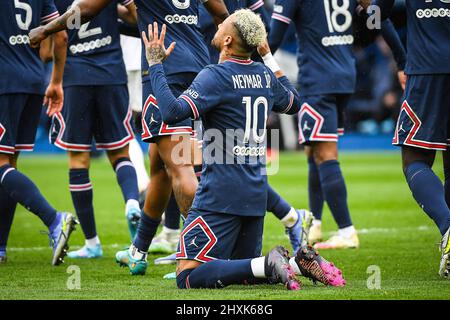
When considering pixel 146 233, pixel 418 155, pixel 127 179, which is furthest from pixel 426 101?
pixel 127 179

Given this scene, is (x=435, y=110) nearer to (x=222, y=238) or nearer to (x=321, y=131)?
(x=222, y=238)

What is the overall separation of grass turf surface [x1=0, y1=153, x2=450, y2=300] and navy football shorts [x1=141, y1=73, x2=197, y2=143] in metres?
0.98

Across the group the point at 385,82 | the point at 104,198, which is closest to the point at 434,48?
the point at 104,198

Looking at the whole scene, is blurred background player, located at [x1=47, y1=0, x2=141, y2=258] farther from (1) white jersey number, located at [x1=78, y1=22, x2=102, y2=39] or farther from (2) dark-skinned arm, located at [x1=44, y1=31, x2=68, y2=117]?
(2) dark-skinned arm, located at [x1=44, y1=31, x2=68, y2=117]

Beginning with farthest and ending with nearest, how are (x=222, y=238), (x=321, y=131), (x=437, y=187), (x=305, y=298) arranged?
(x=321, y=131), (x=437, y=187), (x=222, y=238), (x=305, y=298)

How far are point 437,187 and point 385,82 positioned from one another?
65.3 ft

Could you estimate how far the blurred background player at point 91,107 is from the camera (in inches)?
302

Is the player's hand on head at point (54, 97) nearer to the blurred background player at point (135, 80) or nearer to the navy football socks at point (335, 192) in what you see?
the blurred background player at point (135, 80)

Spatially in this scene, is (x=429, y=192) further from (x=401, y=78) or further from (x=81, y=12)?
(x=81, y=12)

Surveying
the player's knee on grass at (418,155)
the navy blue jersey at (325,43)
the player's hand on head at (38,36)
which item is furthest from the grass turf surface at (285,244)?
the player's hand on head at (38,36)

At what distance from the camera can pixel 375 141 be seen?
25703mm

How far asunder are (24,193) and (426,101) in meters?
3.19

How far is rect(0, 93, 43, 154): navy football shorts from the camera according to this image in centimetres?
719

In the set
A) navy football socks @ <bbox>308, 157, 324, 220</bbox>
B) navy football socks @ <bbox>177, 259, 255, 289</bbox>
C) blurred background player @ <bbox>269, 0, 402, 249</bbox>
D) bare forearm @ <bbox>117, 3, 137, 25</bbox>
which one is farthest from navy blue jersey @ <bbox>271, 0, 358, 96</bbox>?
navy football socks @ <bbox>177, 259, 255, 289</bbox>
